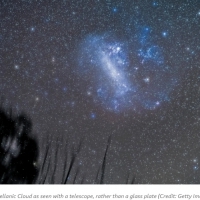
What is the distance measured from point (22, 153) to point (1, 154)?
551mm

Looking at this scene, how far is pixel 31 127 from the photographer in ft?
22.3

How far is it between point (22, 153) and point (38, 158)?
57cm
